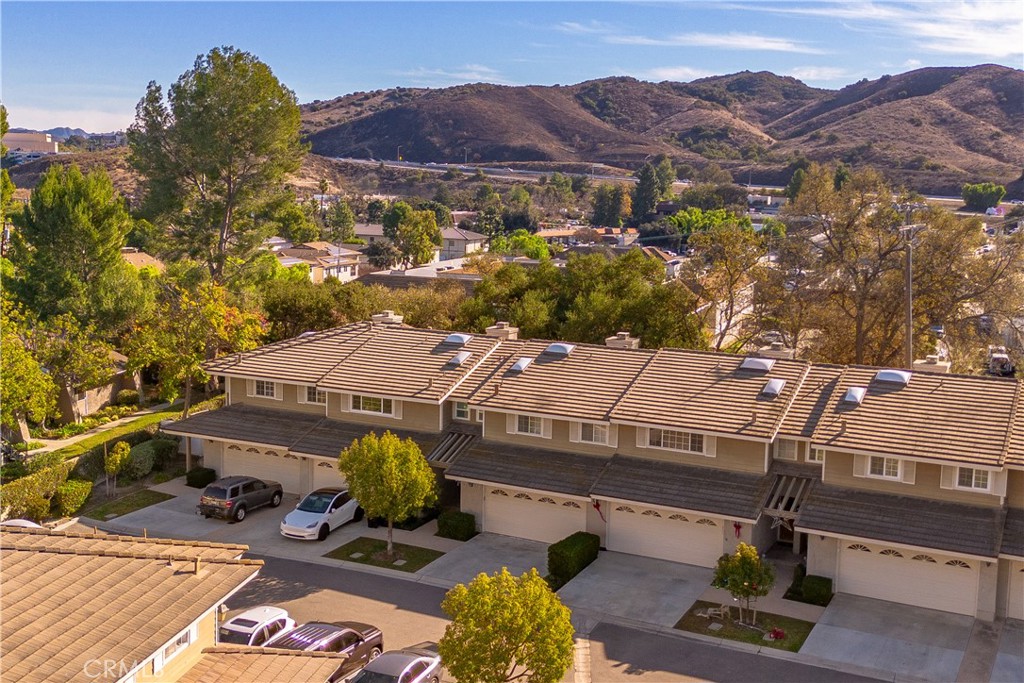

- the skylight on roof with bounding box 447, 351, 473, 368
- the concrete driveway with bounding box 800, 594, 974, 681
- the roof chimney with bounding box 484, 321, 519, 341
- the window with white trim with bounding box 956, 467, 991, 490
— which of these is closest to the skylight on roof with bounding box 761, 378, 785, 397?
the window with white trim with bounding box 956, 467, 991, 490

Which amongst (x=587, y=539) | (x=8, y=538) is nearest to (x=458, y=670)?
(x=8, y=538)

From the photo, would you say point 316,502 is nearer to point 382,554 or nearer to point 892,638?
point 382,554

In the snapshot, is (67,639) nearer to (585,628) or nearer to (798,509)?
(585,628)

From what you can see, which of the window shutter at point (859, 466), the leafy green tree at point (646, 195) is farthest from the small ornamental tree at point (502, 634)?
the leafy green tree at point (646, 195)

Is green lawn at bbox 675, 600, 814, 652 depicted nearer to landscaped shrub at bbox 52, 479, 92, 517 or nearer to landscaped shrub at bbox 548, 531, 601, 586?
landscaped shrub at bbox 548, 531, 601, 586

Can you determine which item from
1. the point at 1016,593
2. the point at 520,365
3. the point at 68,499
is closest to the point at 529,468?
the point at 520,365

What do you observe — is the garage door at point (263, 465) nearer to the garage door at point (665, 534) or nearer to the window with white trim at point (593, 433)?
the window with white trim at point (593, 433)

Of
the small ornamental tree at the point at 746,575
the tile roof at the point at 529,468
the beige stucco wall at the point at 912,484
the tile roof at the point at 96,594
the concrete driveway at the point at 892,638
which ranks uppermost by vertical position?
the tile roof at the point at 96,594
